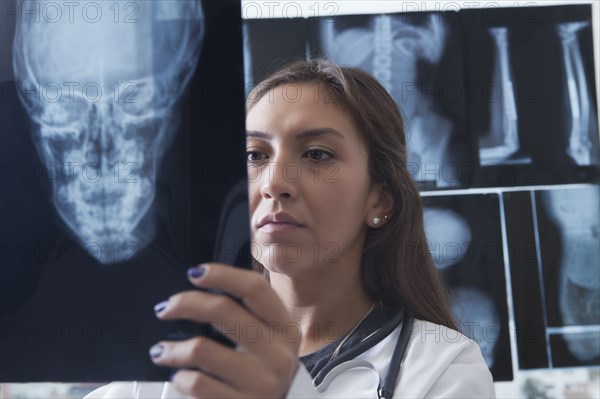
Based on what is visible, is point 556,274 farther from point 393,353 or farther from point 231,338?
point 231,338

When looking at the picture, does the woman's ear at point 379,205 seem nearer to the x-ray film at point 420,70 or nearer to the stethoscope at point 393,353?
the stethoscope at point 393,353

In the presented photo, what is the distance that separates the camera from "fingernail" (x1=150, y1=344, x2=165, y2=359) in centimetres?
48

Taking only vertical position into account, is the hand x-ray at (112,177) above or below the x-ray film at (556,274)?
above

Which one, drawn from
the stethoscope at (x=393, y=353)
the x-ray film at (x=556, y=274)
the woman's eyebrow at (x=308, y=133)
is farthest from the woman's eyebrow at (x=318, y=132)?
the x-ray film at (x=556, y=274)

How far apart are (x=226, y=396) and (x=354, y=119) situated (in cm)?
63

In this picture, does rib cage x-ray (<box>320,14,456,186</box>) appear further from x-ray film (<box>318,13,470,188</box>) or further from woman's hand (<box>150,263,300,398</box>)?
woman's hand (<box>150,263,300,398</box>)

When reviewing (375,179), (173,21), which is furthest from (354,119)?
(173,21)

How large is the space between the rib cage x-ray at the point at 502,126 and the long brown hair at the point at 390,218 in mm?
680

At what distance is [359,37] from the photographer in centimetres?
173

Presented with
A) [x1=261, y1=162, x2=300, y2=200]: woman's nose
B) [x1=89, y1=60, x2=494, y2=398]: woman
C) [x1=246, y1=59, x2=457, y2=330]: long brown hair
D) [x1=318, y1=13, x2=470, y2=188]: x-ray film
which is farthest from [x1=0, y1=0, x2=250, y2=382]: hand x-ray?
[x1=318, y1=13, x2=470, y2=188]: x-ray film

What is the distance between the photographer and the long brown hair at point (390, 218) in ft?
3.40

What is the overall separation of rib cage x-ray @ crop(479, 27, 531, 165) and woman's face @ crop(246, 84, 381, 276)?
77 cm

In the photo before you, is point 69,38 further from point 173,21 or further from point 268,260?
point 268,260

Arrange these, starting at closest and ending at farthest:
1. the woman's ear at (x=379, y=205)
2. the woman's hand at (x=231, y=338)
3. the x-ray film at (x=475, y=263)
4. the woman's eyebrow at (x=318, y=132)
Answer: the woman's hand at (x=231, y=338) < the woman's eyebrow at (x=318, y=132) < the woman's ear at (x=379, y=205) < the x-ray film at (x=475, y=263)
